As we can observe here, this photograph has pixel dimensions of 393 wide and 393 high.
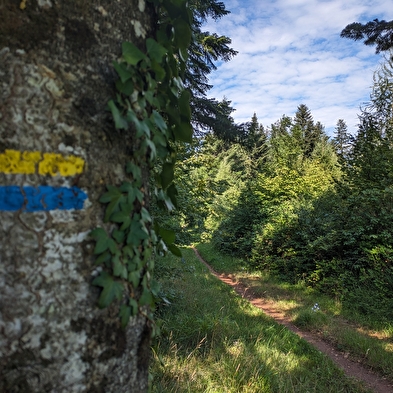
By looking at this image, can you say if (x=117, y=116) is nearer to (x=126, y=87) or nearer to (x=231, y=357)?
(x=126, y=87)

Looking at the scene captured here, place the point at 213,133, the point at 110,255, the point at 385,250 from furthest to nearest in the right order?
the point at 213,133
the point at 385,250
the point at 110,255

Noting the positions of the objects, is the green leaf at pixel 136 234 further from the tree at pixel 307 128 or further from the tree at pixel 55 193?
the tree at pixel 307 128

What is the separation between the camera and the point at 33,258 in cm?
86

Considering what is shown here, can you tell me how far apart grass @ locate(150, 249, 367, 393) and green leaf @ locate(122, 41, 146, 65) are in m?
1.91

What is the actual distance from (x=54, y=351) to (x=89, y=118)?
2.13ft

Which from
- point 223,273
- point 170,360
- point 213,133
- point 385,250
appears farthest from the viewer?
point 223,273

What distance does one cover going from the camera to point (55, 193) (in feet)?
2.92

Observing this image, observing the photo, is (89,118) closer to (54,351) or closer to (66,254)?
(66,254)

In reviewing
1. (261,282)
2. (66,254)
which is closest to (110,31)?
(66,254)

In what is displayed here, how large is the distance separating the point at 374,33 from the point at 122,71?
1356cm

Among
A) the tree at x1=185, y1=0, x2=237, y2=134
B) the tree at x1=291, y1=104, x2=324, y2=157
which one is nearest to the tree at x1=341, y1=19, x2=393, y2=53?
the tree at x1=185, y1=0, x2=237, y2=134

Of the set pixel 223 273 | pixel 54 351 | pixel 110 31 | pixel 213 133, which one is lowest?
pixel 223 273

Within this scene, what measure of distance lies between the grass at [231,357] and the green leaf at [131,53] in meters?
1.91

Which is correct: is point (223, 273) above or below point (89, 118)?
below
